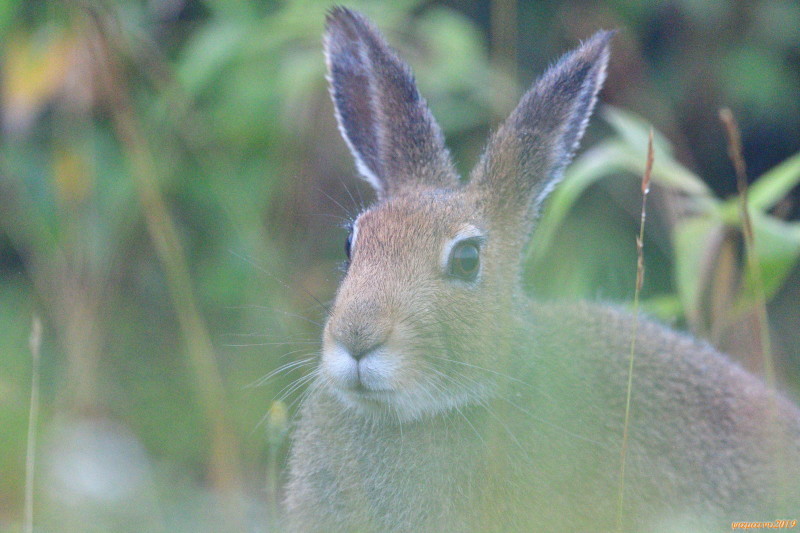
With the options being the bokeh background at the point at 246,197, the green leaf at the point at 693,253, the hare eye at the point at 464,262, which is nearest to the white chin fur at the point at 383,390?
the hare eye at the point at 464,262

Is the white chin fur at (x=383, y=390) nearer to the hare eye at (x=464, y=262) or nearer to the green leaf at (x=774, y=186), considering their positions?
the hare eye at (x=464, y=262)

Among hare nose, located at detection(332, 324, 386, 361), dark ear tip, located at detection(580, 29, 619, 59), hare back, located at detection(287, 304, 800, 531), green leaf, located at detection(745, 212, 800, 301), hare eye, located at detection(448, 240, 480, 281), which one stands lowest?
hare back, located at detection(287, 304, 800, 531)

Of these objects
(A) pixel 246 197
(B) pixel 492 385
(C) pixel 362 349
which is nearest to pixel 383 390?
(C) pixel 362 349

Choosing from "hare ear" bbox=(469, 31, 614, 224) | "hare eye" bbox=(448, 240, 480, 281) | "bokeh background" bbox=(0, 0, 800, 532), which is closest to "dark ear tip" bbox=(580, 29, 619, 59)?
"hare ear" bbox=(469, 31, 614, 224)

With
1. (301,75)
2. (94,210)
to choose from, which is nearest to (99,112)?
(94,210)

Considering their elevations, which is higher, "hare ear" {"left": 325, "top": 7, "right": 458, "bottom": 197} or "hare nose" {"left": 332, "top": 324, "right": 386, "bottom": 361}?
"hare ear" {"left": 325, "top": 7, "right": 458, "bottom": 197}

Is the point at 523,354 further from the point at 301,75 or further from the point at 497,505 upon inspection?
the point at 301,75

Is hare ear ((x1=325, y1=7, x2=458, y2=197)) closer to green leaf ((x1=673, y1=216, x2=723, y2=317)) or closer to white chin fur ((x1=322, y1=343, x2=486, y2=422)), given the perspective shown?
white chin fur ((x1=322, y1=343, x2=486, y2=422))
